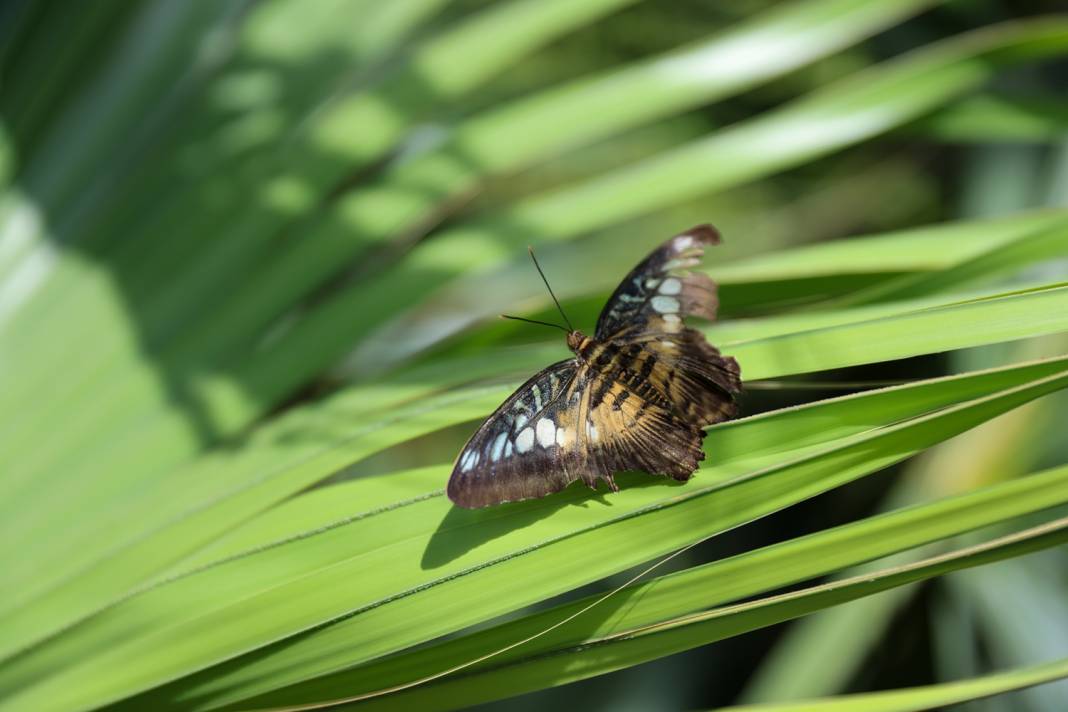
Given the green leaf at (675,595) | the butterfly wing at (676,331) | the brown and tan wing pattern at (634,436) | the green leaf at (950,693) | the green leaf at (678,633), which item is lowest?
the green leaf at (950,693)

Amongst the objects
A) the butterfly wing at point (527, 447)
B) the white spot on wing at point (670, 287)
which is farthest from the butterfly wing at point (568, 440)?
the white spot on wing at point (670, 287)

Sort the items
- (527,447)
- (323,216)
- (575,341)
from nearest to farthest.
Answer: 1. (527,447)
2. (575,341)
3. (323,216)

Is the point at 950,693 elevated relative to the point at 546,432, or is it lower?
lower

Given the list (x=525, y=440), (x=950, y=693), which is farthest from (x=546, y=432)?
(x=950, y=693)

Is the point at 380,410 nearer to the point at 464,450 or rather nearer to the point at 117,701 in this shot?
the point at 464,450

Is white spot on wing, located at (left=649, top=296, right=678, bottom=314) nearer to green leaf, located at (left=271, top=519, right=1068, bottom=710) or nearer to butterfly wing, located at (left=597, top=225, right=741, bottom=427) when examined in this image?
butterfly wing, located at (left=597, top=225, right=741, bottom=427)

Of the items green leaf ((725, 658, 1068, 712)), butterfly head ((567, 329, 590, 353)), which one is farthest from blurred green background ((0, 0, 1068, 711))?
green leaf ((725, 658, 1068, 712))

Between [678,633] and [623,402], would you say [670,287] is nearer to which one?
[623,402]

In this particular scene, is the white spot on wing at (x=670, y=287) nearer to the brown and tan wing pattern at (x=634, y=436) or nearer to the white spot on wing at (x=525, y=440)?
the brown and tan wing pattern at (x=634, y=436)

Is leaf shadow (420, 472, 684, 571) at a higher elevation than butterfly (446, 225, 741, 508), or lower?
lower

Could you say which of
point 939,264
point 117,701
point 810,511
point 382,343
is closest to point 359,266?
point 382,343
